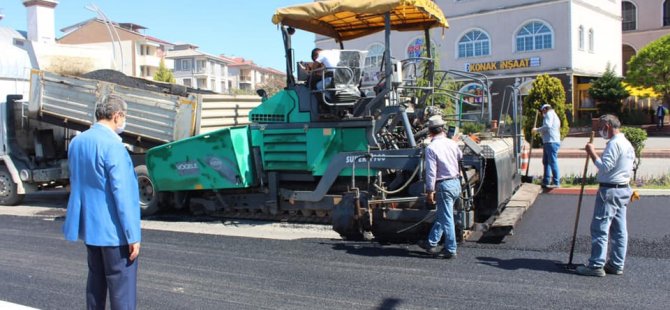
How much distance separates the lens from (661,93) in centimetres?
3017

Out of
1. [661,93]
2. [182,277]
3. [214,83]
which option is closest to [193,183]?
[182,277]

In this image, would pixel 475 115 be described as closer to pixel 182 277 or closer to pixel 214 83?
pixel 182 277

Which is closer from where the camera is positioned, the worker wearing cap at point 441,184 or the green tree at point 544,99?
the worker wearing cap at point 441,184

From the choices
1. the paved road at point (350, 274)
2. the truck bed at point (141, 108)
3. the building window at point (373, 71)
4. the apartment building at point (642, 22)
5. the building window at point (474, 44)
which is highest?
the apartment building at point (642, 22)

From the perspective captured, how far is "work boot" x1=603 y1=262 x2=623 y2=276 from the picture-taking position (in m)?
5.38

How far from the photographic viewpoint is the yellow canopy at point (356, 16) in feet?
24.5

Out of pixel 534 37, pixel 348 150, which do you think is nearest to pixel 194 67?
pixel 534 37

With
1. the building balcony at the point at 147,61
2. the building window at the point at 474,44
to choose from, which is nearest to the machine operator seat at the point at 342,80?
the building window at the point at 474,44

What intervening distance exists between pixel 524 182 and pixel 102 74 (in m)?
8.30

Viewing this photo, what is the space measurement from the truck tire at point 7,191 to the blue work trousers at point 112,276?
894 centimetres

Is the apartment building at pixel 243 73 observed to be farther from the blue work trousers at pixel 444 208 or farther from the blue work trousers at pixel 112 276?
the blue work trousers at pixel 112 276

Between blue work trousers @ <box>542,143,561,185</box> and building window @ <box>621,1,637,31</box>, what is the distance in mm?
39463

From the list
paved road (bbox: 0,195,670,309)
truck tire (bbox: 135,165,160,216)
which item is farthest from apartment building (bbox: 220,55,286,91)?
paved road (bbox: 0,195,670,309)

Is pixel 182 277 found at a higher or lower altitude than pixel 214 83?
lower
